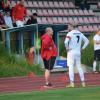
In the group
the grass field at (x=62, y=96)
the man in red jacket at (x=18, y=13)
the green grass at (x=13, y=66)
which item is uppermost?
the man in red jacket at (x=18, y=13)

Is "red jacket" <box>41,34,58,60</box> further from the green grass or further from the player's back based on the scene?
the green grass

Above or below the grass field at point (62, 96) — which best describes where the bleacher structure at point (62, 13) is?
above

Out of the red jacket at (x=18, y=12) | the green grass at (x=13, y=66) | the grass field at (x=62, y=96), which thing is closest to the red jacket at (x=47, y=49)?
the grass field at (x=62, y=96)

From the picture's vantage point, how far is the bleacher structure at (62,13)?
33812 millimetres

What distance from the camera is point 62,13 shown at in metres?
35.0

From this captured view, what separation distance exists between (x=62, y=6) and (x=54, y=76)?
13.7 metres

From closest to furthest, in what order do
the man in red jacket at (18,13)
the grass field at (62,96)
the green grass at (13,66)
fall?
the grass field at (62,96), the green grass at (13,66), the man in red jacket at (18,13)

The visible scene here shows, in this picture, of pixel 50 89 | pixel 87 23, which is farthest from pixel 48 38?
pixel 87 23

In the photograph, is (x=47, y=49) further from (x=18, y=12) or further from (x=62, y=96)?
(x=18, y=12)

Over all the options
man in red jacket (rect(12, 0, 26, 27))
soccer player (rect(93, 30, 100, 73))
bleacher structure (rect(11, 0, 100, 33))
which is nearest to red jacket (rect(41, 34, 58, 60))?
soccer player (rect(93, 30, 100, 73))

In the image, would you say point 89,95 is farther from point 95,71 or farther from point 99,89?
point 95,71

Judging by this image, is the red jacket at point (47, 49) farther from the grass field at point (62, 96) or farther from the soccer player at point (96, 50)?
the soccer player at point (96, 50)

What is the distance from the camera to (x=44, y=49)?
1875 centimetres

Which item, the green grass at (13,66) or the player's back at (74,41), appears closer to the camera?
the player's back at (74,41)
